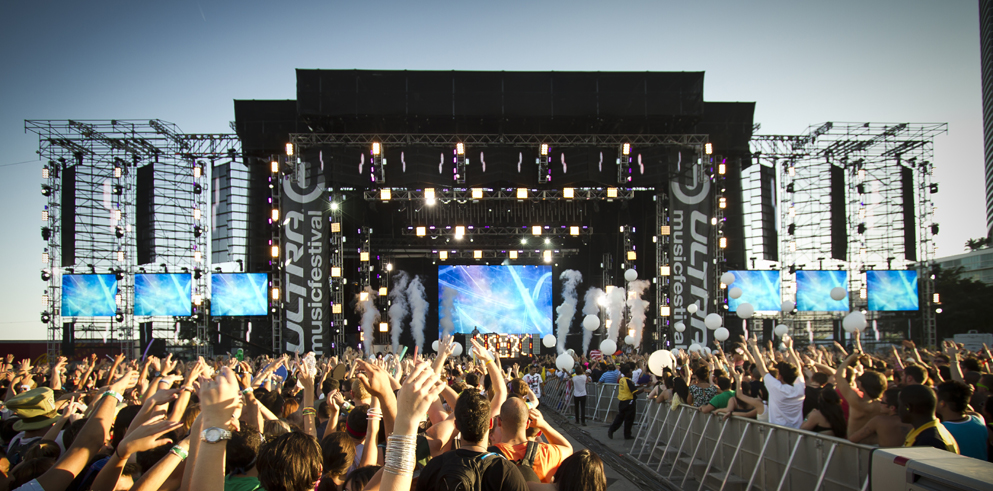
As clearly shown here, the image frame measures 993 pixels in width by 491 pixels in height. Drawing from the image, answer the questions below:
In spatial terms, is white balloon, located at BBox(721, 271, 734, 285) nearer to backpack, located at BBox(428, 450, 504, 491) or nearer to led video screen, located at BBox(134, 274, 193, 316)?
backpack, located at BBox(428, 450, 504, 491)

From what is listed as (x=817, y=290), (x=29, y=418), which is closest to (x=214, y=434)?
(x=29, y=418)

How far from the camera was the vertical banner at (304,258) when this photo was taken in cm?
2217

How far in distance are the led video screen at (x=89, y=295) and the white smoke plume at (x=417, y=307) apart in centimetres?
1305

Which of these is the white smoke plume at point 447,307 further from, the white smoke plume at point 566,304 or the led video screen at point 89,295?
the led video screen at point 89,295

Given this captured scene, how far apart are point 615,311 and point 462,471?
25.8 m

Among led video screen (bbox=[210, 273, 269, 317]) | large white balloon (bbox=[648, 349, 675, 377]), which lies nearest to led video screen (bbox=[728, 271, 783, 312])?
large white balloon (bbox=[648, 349, 675, 377])

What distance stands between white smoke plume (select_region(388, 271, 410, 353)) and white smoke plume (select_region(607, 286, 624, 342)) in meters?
10.0

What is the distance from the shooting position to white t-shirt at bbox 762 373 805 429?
657 centimetres

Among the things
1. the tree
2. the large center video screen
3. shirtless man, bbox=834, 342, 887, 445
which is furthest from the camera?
the tree

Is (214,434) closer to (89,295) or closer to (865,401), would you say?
(865,401)

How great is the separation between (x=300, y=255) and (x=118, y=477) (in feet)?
66.7

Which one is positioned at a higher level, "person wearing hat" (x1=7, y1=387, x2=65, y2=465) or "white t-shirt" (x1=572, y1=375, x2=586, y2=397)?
"person wearing hat" (x1=7, y1=387, x2=65, y2=465)

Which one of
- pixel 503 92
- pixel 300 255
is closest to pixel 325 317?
pixel 300 255

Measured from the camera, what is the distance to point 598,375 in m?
16.6
